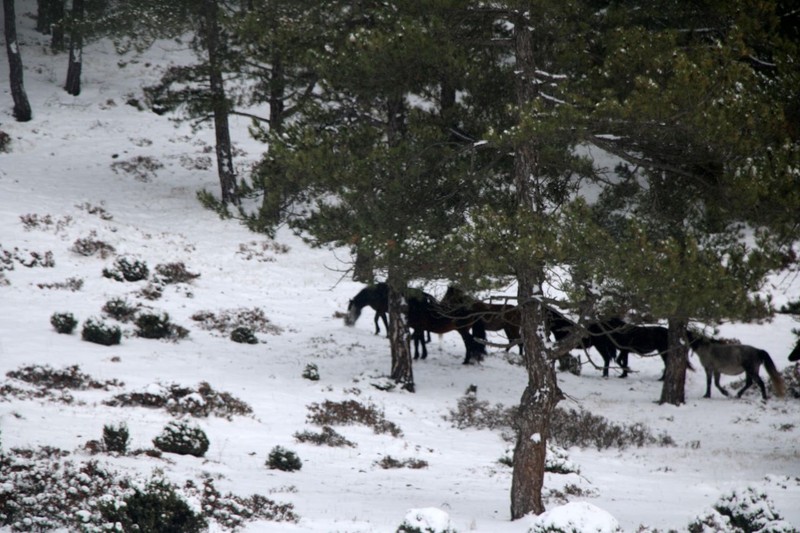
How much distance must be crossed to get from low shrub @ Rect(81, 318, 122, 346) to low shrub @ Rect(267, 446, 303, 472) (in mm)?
6465

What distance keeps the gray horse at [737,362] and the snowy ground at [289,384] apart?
21.3 inches

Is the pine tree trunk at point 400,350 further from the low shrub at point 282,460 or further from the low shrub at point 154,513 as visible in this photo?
the low shrub at point 154,513

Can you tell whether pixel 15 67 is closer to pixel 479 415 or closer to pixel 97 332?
pixel 97 332

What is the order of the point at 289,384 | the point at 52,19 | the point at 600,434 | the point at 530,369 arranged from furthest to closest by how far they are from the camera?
the point at 52,19 < the point at 289,384 < the point at 600,434 < the point at 530,369

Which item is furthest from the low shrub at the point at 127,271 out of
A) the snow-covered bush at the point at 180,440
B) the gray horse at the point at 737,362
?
the gray horse at the point at 737,362

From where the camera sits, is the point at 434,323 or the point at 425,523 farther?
the point at 434,323

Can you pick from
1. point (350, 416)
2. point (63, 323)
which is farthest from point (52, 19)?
point (350, 416)

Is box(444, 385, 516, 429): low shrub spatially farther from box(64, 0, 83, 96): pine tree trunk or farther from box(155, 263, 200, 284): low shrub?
box(64, 0, 83, 96): pine tree trunk

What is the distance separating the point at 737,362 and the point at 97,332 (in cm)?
1438

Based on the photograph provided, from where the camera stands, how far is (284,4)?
56.0ft

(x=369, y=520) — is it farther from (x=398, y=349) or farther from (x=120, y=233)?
(x=120, y=233)

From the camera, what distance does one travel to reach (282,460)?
37.2ft

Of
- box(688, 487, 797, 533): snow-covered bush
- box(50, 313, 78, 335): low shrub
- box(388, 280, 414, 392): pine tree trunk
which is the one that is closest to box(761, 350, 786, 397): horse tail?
box(388, 280, 414, 392): pine tree trunk

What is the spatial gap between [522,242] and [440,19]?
10.9 ft
